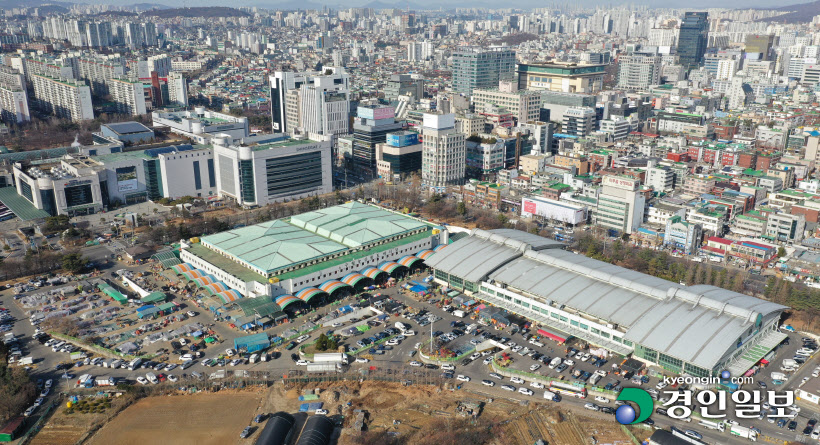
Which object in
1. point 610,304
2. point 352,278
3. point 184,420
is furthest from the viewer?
point 352,278

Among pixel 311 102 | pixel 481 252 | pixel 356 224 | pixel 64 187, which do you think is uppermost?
pixel 311 102

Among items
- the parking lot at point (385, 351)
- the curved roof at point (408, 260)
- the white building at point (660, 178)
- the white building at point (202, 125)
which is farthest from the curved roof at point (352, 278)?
the white building at point (660, 178)

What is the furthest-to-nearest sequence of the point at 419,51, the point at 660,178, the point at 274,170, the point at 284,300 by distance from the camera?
1. the point at 419,51
2. the point at 660,178
3. the point at 274,170
4. the point at 284,300

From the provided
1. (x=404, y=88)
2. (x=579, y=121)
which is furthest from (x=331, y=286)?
(x=404, y=88)

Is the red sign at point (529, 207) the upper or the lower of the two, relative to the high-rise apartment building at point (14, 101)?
lower

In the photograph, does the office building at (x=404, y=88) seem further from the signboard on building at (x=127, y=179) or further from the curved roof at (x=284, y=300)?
the curved roof at (x=284, y=300)

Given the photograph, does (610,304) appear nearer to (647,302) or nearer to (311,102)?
(647,302)

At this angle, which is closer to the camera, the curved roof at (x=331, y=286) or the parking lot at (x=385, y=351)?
the parking lot at (x=385, y=351)
